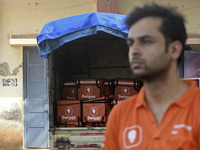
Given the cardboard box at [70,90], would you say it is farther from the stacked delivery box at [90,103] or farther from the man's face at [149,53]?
the man's face at [149,53]

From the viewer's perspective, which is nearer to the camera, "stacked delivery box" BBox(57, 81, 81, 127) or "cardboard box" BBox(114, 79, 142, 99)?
"stacked delivery box" BBox(57, 81, 81, 127)

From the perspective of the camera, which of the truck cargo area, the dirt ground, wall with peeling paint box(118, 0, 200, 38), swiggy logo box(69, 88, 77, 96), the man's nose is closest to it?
the man's nose

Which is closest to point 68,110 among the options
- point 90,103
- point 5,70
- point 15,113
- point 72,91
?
point 90,103

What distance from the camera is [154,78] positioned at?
1.69 metres

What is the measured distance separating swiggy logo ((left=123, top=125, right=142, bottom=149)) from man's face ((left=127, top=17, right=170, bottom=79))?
279 mm

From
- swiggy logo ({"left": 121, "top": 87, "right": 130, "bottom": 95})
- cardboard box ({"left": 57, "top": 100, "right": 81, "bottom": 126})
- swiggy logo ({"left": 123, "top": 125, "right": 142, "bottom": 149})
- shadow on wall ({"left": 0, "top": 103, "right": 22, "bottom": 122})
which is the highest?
swiggy logo ({"left": 121, "top": 87, "right": 130, "bottom": 95})

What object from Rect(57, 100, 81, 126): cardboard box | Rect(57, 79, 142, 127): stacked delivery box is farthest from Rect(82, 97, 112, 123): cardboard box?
Rect(57, 100, 81, 126): cardboard box

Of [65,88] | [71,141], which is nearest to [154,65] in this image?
[71,141]

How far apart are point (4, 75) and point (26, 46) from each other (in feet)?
3.30

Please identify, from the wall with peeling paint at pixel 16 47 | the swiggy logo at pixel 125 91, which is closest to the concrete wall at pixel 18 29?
the wall with peeling paint at pixel 16 47

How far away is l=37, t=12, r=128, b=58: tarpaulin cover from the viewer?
4930 millimetres

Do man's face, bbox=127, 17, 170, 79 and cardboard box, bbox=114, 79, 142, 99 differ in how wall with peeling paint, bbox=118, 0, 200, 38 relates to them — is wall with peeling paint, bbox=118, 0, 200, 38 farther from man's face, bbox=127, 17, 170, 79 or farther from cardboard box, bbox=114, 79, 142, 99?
man's face, bbox=127, 17, 170, 79

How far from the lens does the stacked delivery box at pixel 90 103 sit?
5.67 m

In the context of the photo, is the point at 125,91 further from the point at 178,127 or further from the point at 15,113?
the point at 178,127
